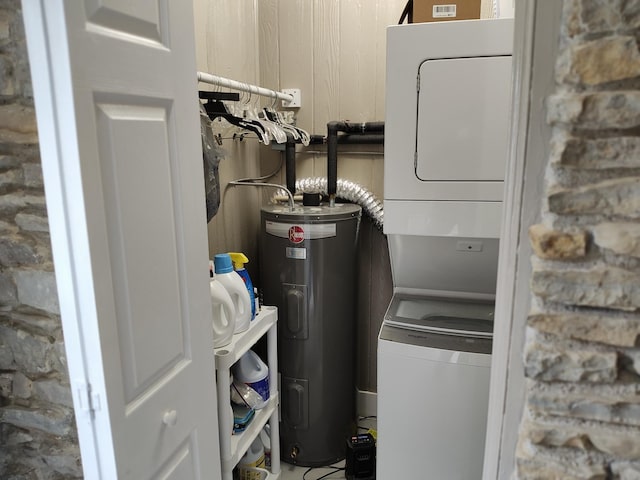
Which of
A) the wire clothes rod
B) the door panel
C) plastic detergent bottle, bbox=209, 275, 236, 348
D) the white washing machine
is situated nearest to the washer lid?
the white washing machine

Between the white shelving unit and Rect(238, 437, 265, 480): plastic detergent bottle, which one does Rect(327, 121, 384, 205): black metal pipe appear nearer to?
the white shelving unit

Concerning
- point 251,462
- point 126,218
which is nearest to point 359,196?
point 251,462

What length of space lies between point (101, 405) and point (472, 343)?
1.21 metres

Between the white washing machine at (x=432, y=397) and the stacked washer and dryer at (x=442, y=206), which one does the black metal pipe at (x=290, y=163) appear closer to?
the stacked washer and dryer at (x=442, y=206)

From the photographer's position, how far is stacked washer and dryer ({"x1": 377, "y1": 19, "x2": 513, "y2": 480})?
1.53m

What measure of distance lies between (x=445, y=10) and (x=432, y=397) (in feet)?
4.63

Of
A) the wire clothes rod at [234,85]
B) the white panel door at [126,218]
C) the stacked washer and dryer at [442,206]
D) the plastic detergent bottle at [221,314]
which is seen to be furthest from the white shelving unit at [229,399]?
the wire clothes rod at [234,85]

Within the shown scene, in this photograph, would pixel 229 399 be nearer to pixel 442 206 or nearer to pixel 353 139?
pixel 442 206

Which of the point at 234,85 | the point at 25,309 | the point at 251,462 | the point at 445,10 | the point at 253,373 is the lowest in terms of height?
the point at 251,462

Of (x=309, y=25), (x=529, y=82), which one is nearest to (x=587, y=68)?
(x=529, y=82)

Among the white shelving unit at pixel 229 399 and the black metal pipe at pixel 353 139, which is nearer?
the white shelving unit at pixel 229 399

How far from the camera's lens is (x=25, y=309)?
980mm

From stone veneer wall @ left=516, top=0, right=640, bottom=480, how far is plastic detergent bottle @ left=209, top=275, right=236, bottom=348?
979 mm

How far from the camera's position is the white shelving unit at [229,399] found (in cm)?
150
